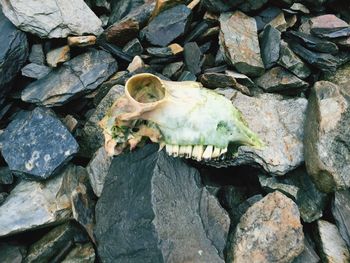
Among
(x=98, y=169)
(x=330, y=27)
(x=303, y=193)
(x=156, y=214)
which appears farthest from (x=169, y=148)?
(x=330, y=27)

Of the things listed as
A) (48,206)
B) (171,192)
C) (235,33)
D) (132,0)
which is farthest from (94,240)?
(132,0)

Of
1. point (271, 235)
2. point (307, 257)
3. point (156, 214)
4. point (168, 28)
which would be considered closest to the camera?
point (156, 214)

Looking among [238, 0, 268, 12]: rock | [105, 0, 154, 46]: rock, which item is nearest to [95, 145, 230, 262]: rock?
[105, 0, 154, 46]: rock

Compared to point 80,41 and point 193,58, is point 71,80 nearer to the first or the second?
point 80,41

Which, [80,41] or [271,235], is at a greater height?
[80,41]

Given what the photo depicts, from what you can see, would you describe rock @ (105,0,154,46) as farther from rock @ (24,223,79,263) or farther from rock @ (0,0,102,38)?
rock @ (24,223,79,263)

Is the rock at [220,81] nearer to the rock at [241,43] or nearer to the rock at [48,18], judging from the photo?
the rock at [241,43]

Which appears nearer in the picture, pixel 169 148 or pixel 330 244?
pixel 169 148

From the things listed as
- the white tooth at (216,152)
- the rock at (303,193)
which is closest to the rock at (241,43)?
the rock at (303,193)
